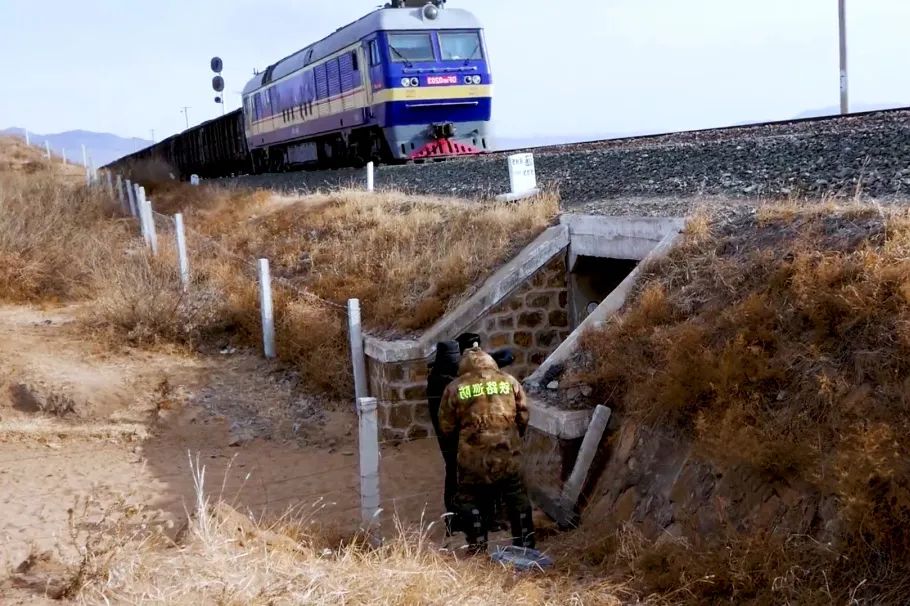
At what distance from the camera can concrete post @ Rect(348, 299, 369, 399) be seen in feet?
30.6

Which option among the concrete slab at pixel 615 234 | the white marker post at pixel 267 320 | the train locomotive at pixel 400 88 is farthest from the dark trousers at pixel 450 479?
the train locomotive at pixel 400 88

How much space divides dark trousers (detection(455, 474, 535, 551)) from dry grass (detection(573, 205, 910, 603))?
0.93 meters

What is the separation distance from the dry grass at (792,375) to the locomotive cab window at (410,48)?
13.2 m

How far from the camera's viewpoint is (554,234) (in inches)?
367

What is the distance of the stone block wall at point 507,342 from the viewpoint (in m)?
9.04

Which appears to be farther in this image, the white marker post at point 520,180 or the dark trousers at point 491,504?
the white marker post at point 520,180

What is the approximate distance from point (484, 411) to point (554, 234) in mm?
3663

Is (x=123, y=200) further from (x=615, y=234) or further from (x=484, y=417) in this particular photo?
(x=484, y=417)

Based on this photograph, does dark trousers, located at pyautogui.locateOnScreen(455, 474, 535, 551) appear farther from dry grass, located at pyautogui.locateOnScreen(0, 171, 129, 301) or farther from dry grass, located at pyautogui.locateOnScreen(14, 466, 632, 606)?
dry grass, located at pyautogui.locateOnScreen(0, 171, 129, 301)

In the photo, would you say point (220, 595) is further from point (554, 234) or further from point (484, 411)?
point (554, 234)

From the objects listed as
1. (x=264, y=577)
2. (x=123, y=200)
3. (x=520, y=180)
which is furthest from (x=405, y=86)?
(x=264, y=577)

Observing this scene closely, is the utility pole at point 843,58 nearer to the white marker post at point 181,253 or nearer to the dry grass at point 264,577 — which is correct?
the white marker post at point 181,253

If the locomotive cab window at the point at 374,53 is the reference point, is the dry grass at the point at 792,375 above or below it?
below

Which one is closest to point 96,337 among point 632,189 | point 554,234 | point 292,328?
point 292,328
